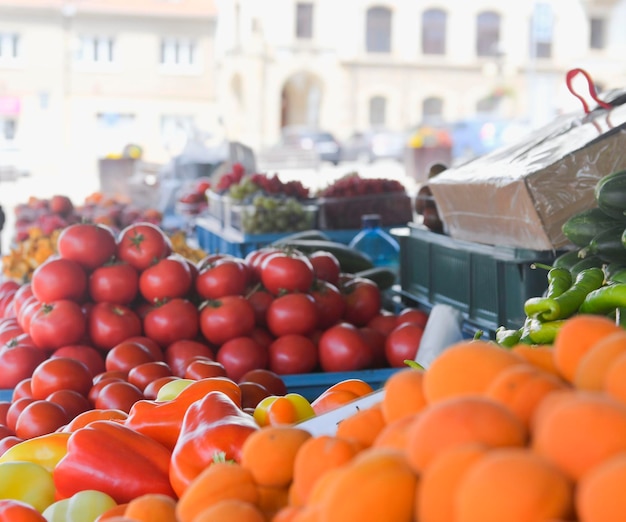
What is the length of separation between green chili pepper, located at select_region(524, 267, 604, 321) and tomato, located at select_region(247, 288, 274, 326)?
121 cm

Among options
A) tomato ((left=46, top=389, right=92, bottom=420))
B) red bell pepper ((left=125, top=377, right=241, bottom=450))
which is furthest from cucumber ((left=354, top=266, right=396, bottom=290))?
red bell pepper ((left=125, top=377, right=241, bottom=450))

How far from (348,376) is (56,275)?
0.97 meters

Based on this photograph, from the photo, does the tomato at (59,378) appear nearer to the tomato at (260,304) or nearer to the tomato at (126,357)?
the tomato at (126,357)

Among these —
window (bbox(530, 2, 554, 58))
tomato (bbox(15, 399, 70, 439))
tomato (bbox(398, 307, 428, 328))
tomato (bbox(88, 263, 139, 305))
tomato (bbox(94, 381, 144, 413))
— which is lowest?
tomato (bbox(15, 399, 70, 439))

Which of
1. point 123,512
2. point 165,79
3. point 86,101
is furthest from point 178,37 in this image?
point 123,512

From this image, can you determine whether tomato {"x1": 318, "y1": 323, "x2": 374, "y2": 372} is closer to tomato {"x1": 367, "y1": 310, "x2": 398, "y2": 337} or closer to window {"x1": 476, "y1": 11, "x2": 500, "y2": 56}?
tomato {"x1": 367, "y1": 310, "x2": 398, "y2": 337}

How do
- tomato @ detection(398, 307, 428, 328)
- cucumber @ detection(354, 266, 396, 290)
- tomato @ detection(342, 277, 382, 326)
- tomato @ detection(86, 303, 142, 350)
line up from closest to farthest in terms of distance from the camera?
tomato @ detection(86, 303, 142, 350) → tomato @ detection(398, 307, 428, 328) → tomato @ detection(342, 277, 382, 326) → cucumber @ detection(354, 266, 396, 290)

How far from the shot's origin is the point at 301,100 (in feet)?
110

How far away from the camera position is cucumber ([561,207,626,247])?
2398 millimetres

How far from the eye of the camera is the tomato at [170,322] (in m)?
2.91

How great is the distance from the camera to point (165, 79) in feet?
97.9

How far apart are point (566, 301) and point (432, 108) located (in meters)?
32.5

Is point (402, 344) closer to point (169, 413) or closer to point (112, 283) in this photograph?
point (112, 283)

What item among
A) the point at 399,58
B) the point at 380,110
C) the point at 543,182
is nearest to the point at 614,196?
the point at 543,182
